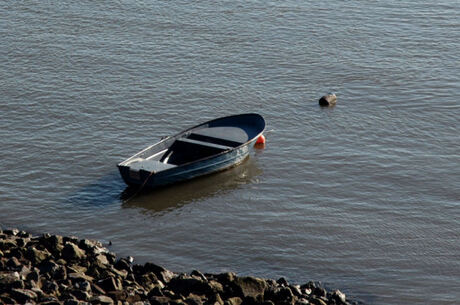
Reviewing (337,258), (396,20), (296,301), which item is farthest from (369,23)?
(296,301)

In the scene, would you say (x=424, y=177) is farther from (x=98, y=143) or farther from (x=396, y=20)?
(x=396, y=20)

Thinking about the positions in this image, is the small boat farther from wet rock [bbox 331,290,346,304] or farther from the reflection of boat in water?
wet rock [bbox 331,290,346,304]

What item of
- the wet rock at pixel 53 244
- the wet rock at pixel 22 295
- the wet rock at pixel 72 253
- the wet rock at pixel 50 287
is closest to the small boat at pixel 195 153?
the wet rock at pixel 53 244

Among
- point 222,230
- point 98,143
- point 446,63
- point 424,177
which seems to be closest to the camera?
point 222,230

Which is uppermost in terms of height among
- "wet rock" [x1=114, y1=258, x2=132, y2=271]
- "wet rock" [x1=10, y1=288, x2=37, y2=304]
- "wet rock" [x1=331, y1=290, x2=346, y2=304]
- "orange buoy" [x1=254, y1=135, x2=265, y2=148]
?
"orange buoy" [x1=254, y1=135, x2=265, y2=148]

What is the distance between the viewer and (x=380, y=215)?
1172 inches

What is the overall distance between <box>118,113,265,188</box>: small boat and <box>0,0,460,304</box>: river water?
67 cm

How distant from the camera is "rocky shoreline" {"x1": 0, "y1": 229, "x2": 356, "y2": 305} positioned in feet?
68.5

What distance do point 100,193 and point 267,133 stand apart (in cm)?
855

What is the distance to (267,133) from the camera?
1447 inches

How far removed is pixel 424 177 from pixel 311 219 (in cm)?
568

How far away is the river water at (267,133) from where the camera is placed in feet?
90.5

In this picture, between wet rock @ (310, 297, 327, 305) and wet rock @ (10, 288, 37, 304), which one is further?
wet rock @ (310, 297, 327, 305)

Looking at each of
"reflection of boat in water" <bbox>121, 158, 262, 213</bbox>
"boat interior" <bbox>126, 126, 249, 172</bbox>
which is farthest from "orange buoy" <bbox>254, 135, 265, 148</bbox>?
"reflection of boat in water" <bbox>121, 158, 262, 213</bbox>
